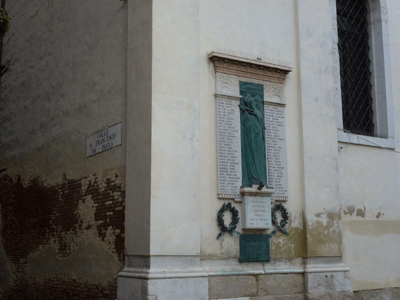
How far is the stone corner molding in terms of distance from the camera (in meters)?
8.53

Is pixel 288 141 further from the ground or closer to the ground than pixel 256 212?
further from the ground

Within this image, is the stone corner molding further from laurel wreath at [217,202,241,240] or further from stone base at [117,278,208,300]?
stone base at [117,278,208,300]

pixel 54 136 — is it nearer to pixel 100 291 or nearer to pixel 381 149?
pixel 100 291

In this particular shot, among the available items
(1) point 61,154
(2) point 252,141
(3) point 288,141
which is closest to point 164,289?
(2) point 252,141

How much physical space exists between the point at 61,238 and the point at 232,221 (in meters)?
3.31

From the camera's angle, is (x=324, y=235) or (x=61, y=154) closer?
(x=324, y=235)

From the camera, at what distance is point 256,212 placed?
8.41 metres

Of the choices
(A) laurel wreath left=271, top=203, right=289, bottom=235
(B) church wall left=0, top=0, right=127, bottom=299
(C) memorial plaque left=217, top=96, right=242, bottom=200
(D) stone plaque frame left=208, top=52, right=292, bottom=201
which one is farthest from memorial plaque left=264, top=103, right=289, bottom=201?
(B) church wall left=0, top=0, right=127, bottom=299

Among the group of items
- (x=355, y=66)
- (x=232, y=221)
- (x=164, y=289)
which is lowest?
(x=164, y=289)

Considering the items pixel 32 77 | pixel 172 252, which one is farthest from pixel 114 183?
pixel 32 77

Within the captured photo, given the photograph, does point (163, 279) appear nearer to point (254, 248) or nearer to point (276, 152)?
point (254, 248)

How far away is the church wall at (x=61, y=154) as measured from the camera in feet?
28.4

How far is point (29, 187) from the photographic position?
441 inches

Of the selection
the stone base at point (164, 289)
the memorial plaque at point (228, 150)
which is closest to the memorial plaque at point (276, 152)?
the memorial plaque at point (228, 150)
